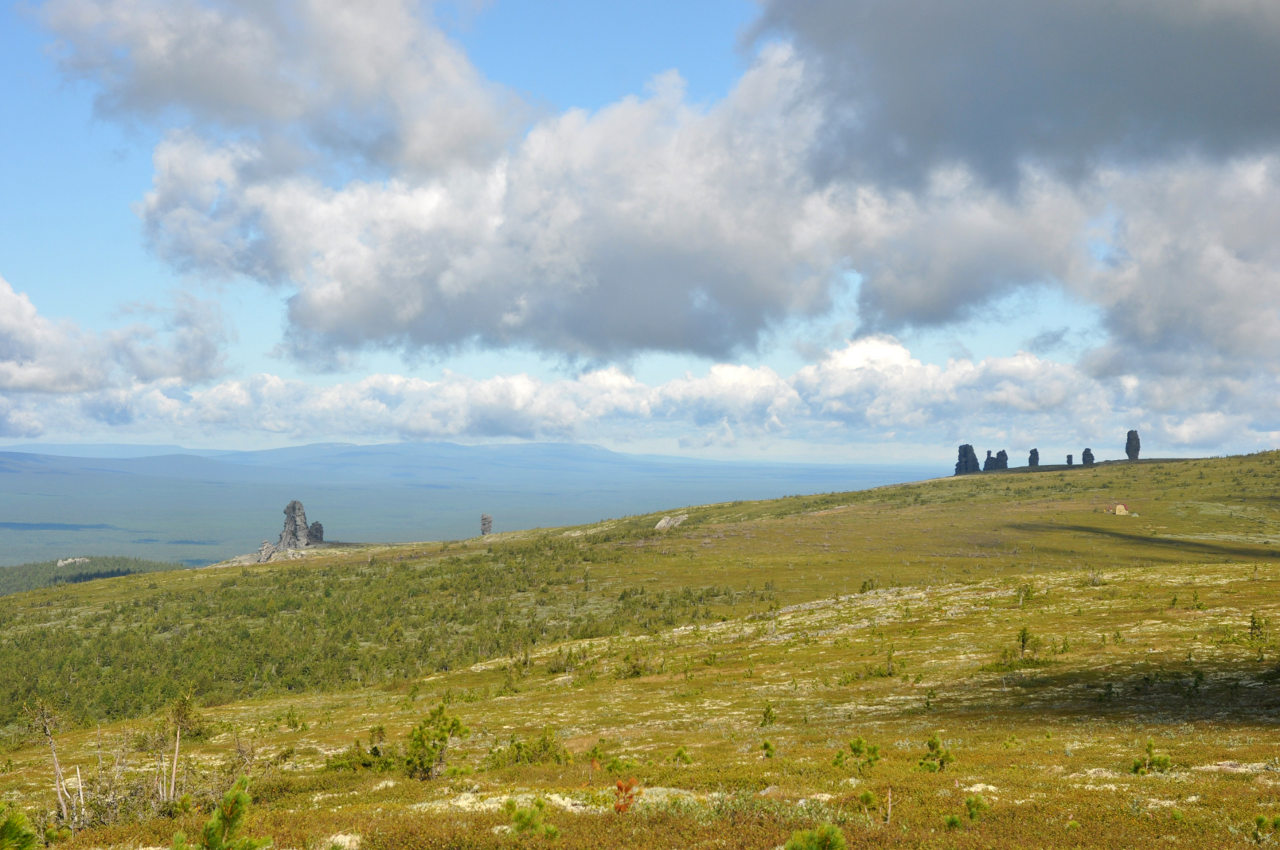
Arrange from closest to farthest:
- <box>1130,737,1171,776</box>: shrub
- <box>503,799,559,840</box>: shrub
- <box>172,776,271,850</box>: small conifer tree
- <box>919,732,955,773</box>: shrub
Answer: <box>172,776,271,850</box>: small conifer tree
<box>503,799,559,840</box>: shrub
<box>1130,737,1171,776</box>: shrub
<box>919,732,955,773</box>: shrub

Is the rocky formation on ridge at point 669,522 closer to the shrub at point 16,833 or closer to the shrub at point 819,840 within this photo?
the shrub at point 819,840

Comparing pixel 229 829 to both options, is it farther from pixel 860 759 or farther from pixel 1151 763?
pixel 1151 763

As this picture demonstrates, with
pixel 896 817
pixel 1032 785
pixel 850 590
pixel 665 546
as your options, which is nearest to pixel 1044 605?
pixel 850 590

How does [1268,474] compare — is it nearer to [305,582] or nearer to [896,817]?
[896,817]

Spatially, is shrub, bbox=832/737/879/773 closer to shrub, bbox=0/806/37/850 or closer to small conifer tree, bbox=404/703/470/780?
small conifer tree, bbox=404/703/470/780

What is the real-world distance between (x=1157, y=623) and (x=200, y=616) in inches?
4209

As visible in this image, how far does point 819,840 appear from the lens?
10953 mm

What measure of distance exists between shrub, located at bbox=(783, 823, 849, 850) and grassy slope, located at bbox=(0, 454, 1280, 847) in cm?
447

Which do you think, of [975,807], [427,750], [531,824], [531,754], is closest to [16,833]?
[531,824]

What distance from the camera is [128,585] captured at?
392 feet

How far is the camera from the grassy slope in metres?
17.0

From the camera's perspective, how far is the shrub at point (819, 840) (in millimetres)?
10719

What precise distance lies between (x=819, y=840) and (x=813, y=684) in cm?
3456

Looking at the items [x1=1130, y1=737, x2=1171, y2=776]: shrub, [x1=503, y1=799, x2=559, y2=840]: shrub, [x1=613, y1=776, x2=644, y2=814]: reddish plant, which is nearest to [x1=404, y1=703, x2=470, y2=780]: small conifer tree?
[x1=613, y1=776, x2=644, y2=814]: reddish plant
